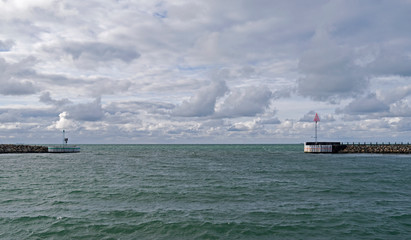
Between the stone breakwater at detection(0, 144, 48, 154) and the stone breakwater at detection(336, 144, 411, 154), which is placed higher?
the stone breakwater at detection(336, 144, 411, 154)

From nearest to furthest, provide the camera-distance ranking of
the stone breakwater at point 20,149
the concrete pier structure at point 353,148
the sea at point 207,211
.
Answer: the sea at point 207,211 < the concrete pier structure at point 353,148 < the stone breakwater at point 20,149

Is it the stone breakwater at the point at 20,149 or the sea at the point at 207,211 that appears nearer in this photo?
the sea at the point at 207,211

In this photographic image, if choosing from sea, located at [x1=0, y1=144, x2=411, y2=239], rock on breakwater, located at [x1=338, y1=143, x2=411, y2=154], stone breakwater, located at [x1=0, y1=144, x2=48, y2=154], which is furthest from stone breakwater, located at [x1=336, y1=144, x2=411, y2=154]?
stone breakwater, located at [x1=0, y1=144, x2=48, y2=154]

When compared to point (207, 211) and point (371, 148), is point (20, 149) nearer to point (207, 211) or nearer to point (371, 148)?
point (207, 211)

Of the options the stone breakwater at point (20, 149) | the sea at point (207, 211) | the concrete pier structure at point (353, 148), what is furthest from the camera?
the stone breakwater at point (20, 149)

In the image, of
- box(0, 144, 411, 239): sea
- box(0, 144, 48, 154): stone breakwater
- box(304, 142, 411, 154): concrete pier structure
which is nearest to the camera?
box(0, 144, 411, 239): sea

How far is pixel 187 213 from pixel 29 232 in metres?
9.30

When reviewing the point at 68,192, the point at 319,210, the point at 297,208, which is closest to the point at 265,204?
the point at 297,208

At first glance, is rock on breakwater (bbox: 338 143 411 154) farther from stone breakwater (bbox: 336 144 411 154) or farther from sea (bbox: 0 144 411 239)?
sea (bbox: 0 144 411 239)

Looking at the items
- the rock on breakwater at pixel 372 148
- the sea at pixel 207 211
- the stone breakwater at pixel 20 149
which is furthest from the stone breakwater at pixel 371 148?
the stone breakwater at pixel 20 149

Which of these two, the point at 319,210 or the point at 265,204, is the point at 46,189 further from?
the point at 319,210

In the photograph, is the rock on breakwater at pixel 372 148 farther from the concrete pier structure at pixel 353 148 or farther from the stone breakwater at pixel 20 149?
the stone breakwater at pixel 20 149

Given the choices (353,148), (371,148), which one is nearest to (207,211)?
(353,148)

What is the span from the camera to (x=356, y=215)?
19.1 metres
